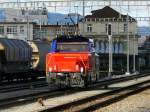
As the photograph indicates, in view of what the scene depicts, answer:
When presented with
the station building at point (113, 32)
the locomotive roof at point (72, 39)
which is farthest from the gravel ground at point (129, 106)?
the station building at point (113, 32)

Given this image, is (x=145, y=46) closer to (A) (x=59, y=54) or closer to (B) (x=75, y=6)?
(B) (x=75, y=6)

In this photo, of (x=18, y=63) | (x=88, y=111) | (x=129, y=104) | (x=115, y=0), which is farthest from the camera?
(x=115, y=0)

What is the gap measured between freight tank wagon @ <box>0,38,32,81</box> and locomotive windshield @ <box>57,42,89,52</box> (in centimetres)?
1140

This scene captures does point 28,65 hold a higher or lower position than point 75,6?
lower

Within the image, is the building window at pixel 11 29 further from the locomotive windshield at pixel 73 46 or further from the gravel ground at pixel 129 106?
the gravel ground at pixel 129 106

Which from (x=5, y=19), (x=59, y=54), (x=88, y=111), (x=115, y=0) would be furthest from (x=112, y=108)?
(x=5, y=19)

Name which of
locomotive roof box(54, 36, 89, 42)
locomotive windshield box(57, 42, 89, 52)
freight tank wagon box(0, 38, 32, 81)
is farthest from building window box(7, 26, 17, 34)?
locomotive windshield box(57, 42, 89, 52)

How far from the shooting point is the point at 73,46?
102ft

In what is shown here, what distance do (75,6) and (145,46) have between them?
89150 millimetres

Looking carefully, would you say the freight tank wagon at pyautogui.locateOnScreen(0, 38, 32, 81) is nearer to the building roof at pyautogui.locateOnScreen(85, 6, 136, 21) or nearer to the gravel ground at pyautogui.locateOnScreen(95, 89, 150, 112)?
the gravel ground at pyautogui.locateOnScreen(95, 89, 150, 112)

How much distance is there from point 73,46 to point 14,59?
13445mm

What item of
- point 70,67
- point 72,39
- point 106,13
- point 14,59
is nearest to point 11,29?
point 106,13

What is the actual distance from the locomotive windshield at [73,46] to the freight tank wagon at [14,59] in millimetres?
11404

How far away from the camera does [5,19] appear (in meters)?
142
